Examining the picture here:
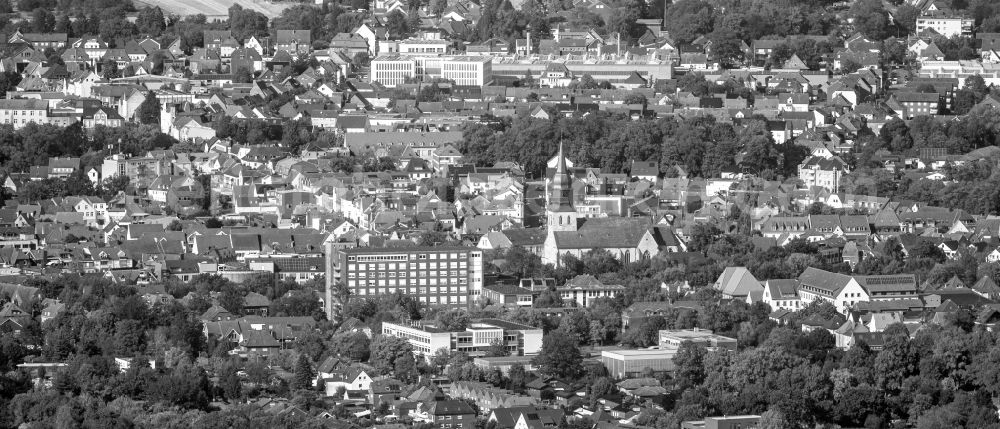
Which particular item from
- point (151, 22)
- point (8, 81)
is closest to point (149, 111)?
point (8, 81)

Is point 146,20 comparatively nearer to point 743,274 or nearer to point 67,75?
point 67,75

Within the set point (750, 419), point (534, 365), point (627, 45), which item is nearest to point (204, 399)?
point (534, 365)

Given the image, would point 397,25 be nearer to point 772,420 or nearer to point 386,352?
point 386,352

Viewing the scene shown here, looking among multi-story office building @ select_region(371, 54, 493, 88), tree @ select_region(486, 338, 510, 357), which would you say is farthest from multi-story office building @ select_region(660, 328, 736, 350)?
multi-story office building @ select_region(371, 54, 493, 88)

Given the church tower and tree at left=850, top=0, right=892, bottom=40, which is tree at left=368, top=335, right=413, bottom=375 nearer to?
the church tower

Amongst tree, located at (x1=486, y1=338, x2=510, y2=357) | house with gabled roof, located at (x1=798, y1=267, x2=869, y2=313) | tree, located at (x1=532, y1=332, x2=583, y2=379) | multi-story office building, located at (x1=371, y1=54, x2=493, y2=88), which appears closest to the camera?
tree, located at (x1=532, y1=332, x2=583, y2=379)

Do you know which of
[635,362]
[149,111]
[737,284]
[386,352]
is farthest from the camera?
[149,111]

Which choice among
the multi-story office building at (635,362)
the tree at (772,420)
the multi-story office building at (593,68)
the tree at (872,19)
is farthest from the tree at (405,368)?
the tree at (872,19)
